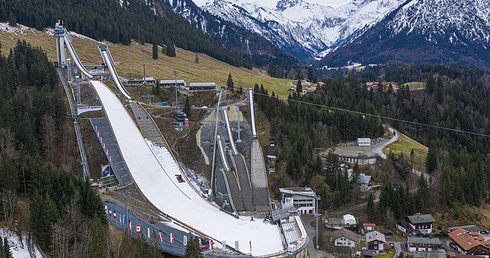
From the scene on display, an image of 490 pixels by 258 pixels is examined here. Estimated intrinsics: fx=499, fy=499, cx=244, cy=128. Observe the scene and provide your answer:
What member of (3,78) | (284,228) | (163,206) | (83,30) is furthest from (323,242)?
(83,30)

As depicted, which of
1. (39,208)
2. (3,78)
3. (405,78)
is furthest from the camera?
(405,78)

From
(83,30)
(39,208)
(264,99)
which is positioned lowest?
(39,208)

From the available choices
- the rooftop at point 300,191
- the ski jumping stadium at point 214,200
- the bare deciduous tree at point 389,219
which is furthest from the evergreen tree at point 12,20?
the bare deciduous tree at point 389,219

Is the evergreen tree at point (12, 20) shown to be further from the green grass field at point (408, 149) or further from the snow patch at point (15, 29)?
the green grass field at point (408, 149)

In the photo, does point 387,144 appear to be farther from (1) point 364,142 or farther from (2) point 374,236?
(2) point 374,236

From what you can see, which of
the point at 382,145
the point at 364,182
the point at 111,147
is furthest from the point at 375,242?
the point at 111,147

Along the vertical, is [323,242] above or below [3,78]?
below

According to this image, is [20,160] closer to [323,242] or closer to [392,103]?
[323,242]
